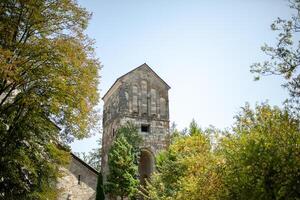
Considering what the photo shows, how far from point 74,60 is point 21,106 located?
2.55 meters

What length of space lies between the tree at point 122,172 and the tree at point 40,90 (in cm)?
1382

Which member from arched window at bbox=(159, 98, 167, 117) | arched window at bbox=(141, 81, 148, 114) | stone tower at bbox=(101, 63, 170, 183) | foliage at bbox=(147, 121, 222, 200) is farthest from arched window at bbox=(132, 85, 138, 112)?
foliage at bbox=(147, 121, 222, 200)

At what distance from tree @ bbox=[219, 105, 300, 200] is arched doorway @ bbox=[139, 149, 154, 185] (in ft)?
67.3

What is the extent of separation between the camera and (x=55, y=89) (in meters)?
12.1

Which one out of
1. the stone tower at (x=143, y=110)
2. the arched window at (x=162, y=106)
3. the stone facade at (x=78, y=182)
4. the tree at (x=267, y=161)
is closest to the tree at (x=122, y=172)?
the stone tower at (x=143, y=110)

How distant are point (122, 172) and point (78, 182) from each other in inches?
178

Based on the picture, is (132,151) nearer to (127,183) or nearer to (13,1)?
(127,183)

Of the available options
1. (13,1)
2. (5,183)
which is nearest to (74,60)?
(13,1)

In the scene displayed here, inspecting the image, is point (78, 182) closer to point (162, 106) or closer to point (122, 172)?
point (122, 172)

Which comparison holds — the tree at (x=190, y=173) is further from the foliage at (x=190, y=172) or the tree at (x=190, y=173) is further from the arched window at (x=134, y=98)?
the arched window at (x=134, y=98)

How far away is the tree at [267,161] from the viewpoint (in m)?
9.23

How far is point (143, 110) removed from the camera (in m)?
32.3

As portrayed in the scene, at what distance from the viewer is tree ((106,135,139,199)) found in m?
26.9

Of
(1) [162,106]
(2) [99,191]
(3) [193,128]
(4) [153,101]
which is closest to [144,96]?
(4) [153,101]
